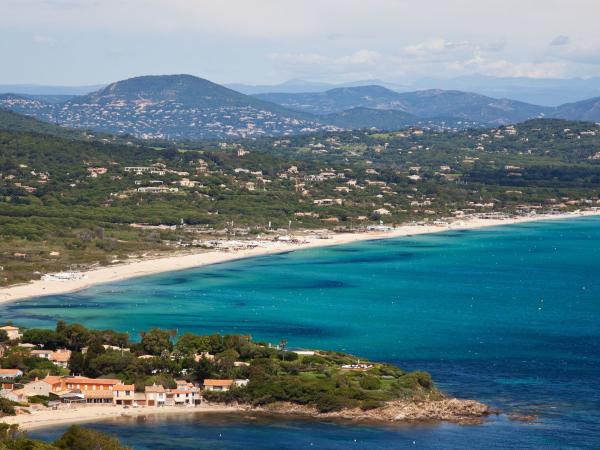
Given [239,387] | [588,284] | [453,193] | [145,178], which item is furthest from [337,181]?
[239,387]

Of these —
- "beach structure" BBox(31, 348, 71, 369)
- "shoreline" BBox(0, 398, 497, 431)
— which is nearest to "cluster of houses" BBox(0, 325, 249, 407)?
"shoreline" BBox(0, 398, 497, 431)

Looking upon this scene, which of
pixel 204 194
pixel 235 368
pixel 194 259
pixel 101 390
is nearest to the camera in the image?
pixel 101 390

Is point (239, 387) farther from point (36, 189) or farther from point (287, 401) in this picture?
point (36, 189)

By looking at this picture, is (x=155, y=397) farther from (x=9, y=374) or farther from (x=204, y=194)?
(x=204, y=194)

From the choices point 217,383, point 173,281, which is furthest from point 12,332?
point 173,281

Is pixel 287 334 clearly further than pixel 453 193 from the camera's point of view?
No

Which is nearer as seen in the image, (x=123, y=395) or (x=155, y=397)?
(x=155, y=397)

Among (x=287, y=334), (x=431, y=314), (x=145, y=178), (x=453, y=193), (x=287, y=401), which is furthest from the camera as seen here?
(x=453, y=193)

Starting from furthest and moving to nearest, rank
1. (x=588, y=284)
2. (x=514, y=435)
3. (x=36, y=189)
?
(x=36, y=189)
(x=588, y=284)
(x=514, y=435)
